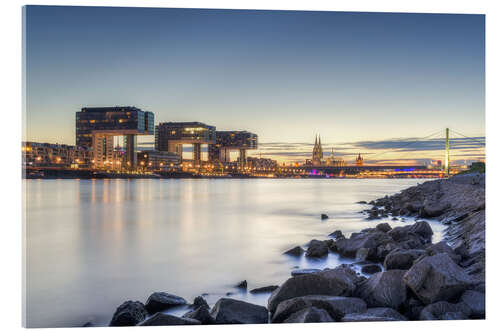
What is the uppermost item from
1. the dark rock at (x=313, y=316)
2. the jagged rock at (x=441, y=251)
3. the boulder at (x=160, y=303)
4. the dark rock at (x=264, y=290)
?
the jagged rock at (x=441, y=251)

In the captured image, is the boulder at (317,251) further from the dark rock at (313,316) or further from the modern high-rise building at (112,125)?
the modern high-rise building at (112,125)

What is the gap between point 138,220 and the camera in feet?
41.8

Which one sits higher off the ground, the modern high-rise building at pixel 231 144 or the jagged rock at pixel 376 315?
the modern high-rise building at pixel 231 144

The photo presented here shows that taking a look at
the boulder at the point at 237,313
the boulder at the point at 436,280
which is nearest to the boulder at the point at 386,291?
the boulder at the point at 436,280

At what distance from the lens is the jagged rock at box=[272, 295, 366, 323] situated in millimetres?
3574

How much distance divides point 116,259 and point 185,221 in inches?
224

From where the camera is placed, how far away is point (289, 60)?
8.73 metres

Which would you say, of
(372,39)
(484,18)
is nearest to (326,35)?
(372,39)

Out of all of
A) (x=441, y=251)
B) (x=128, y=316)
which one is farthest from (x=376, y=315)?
(x=128, y=316)

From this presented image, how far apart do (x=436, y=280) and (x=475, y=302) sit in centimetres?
47

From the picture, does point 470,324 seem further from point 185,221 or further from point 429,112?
point 185,221

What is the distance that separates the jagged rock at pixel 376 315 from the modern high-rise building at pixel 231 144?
133 meters

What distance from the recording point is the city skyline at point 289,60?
540cm

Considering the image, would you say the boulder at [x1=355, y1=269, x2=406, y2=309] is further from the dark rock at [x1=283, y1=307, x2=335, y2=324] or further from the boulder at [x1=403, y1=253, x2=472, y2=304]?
the dark rock at [x1=283, y1=307, x2=335, y2=324]
